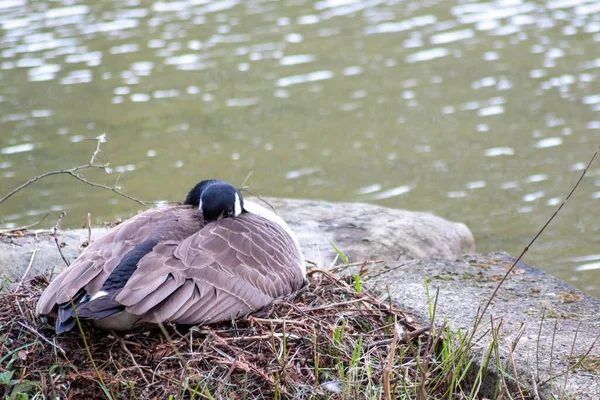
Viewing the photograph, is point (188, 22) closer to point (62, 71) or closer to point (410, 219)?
point (62, 71)

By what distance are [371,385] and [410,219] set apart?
321 centimetres

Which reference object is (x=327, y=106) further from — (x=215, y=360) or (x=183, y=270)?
(x=215, y=360)

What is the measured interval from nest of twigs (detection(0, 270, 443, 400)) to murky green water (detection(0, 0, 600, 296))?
12.3 ft

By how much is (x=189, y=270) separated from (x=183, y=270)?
0.04m

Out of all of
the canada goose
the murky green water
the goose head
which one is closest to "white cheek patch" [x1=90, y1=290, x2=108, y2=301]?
the canada goose

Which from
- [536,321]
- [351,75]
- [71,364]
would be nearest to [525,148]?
[351,75]

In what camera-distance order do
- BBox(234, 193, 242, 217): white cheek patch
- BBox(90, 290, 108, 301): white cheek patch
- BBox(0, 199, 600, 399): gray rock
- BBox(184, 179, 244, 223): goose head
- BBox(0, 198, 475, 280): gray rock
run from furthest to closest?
BBox(0, 198, 475, 280): gray rock → BBox(234, 193, 242, 217): white cheek patch → BBox(184, 179, 244, 223): goose head → BBox(0, 199, 600, 399): gray rock → BBox(90, 290, 108, 301): white cheek patch

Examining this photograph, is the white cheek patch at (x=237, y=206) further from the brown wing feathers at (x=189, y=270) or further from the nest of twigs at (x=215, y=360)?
the nest of twigs at (x=215, y=360)

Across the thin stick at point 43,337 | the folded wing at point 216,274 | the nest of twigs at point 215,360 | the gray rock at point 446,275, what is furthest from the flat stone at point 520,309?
the thin stick at point 43,337

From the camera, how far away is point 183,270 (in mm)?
4426

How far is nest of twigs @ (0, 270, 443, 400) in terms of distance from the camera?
13.8 ft

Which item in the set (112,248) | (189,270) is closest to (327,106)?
(112,248)

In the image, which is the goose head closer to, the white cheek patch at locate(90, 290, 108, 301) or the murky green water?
the white cheek patch at locate(90, 290, 108, 301)

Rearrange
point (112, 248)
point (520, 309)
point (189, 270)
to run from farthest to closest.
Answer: point (520, 309)
point (112, 248)
point (189, 270)
